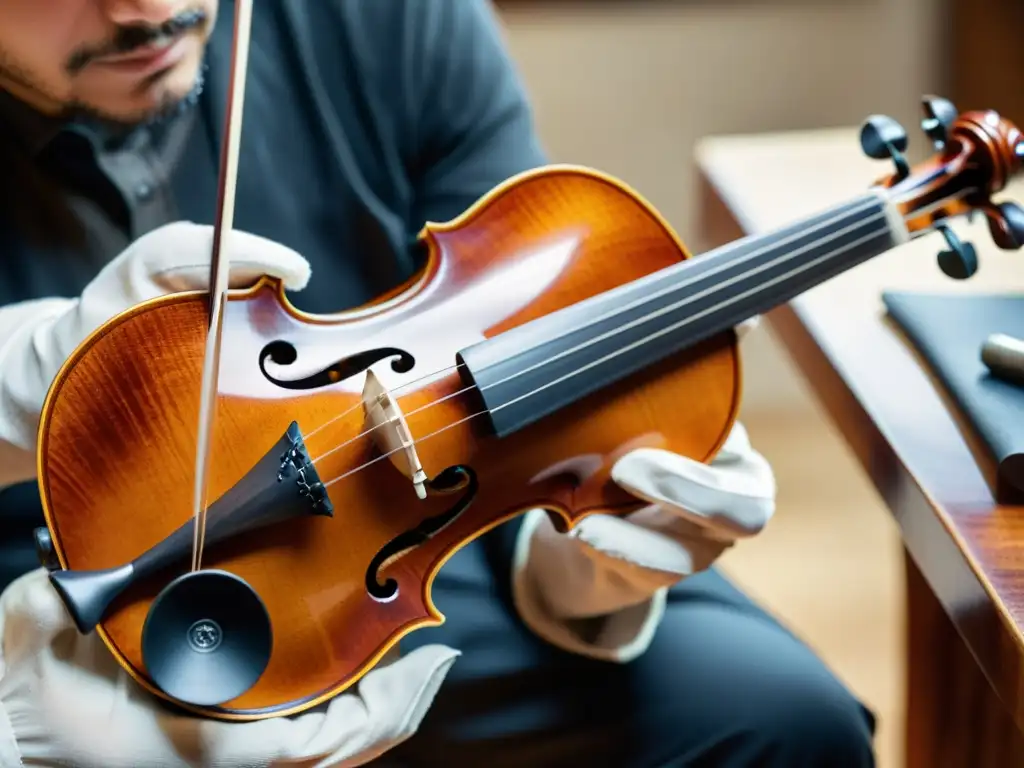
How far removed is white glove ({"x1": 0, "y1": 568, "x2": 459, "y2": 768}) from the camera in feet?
1.85

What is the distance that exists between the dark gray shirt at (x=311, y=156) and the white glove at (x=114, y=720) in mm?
149

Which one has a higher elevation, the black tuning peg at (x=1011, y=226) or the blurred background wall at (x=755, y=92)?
the black tuning peg at (x=1011, y=226)

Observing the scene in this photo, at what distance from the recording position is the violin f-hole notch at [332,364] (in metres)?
0.57

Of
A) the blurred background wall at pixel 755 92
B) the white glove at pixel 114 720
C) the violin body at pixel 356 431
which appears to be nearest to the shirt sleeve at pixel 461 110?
the violin body at pixel 356 431

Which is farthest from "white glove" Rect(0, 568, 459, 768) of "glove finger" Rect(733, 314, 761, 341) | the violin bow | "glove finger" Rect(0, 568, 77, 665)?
"glove finger" Rect(733, 314, 761, 341)

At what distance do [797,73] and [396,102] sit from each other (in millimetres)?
980

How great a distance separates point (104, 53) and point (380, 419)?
0.92ft

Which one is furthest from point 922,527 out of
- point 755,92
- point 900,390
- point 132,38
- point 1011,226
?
point 755,92

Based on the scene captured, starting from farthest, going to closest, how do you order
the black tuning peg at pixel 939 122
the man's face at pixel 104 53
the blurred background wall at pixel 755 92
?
the blurred background wall at pixel 755 92 < the black tuning peg at pixel 939 122 < the man's face at pixel 104 53

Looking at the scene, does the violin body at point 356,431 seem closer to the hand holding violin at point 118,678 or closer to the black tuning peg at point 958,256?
the hand holding violin at point 118,678

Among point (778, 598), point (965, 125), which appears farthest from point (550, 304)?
point (778, 598)

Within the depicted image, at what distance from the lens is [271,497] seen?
0.53m

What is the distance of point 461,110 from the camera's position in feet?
2.58

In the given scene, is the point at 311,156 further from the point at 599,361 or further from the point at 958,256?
the point at 958,256
